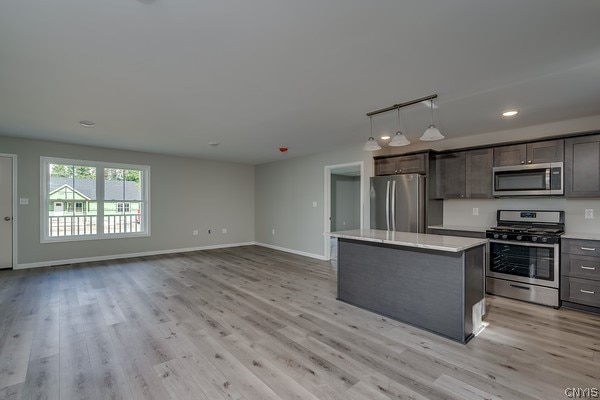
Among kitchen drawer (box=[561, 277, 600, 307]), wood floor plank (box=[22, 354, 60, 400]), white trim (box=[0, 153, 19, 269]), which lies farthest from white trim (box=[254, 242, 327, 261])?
white trim (box=[0, 153, 19, 269])

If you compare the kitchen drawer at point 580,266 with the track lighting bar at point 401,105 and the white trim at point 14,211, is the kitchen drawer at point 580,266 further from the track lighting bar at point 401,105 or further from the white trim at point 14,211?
the white trim at point 14,211

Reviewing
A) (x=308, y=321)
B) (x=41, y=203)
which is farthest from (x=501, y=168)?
(x=41, y=203)

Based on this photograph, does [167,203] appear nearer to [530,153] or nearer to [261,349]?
[261,349]

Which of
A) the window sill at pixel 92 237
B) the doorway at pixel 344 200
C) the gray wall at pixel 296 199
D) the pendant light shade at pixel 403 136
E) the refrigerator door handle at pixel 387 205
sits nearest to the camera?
the pendant light shade at pixel 403 136

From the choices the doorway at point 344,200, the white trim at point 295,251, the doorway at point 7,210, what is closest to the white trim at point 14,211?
the doorway at point 7,210

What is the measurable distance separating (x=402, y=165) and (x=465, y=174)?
38.2 inches

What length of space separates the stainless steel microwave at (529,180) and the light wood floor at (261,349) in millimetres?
1470

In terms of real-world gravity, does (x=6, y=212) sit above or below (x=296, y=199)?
below

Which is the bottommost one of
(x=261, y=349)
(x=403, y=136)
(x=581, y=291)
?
(x=261, y=349)

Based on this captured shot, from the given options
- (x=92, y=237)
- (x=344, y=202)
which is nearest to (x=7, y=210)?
(x=92, y=237)

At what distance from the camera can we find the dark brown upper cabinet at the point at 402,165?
4.63 m

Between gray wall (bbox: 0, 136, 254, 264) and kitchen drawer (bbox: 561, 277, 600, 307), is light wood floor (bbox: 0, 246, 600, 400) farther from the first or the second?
gray wall (bbox: 0, 136, 254, 264)

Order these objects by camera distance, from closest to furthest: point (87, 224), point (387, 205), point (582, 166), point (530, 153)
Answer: point (582, 166), point (530, 153), point (387, 205), point (87, 224)

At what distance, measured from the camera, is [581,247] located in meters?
3.23
